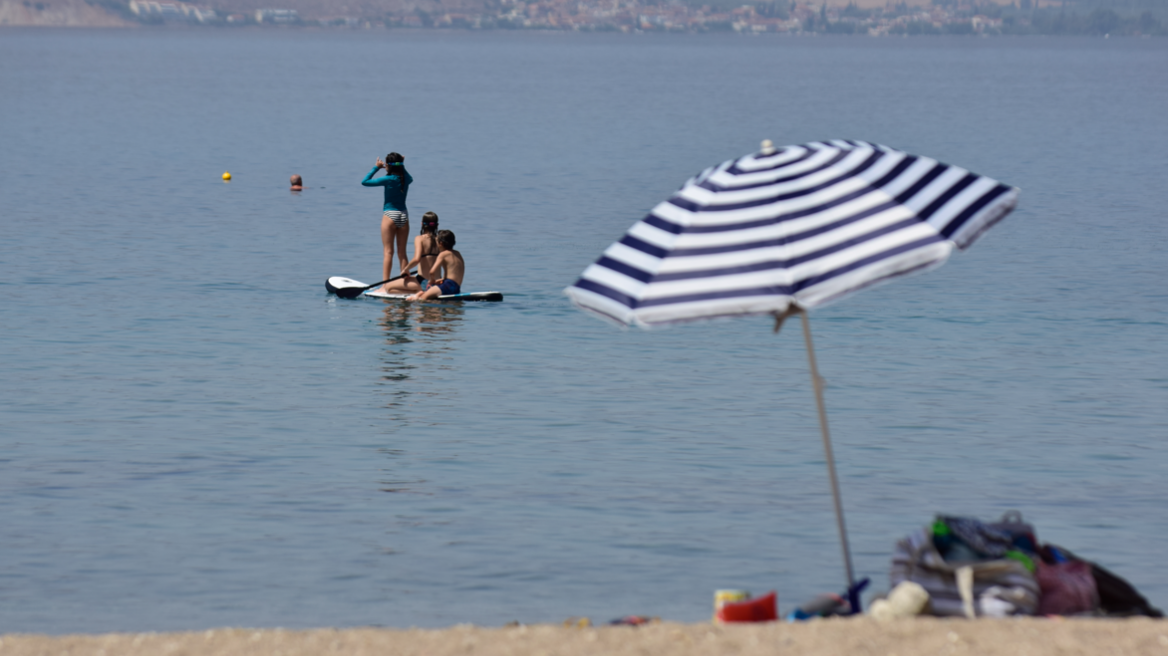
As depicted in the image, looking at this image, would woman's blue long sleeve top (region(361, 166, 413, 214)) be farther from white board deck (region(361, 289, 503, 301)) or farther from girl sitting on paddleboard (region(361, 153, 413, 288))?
white board deck (region(361, 289, 503, 301))

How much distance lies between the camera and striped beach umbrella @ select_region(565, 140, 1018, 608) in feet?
22.3

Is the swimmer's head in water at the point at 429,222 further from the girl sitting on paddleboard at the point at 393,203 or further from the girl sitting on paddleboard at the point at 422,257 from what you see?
the girl sitting on paddleboard at the point at 393,203

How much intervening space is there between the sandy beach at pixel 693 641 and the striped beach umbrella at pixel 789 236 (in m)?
1.58

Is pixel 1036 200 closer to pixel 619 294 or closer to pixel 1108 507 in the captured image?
pixel 1108 507

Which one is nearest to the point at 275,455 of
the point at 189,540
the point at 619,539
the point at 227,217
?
→ the point at 189,540

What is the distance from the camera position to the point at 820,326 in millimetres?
19469

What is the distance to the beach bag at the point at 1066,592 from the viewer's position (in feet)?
23.9

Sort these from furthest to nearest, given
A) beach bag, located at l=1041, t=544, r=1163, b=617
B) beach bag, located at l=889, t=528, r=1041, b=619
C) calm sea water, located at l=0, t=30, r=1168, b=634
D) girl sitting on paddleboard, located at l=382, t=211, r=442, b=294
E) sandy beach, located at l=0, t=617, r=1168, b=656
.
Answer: girl sitting on paddleboard, located at l=382, t=211, r=442, b=294, calm sea water, located at l=0, t=30, r=1168, b=634, beach bag, located at l=1041, t=544, r=1163, b=617, beach bag, located at l=889, t=528, r=1041, b=619, sandy beach, located at l=0, t=617, r=1168, b=656

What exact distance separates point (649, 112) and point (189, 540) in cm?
7137

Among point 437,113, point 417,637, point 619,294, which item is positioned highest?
point 619,294

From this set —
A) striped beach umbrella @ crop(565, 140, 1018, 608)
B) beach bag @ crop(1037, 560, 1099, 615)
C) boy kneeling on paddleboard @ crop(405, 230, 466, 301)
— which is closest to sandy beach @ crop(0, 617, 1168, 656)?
beach bag @ crop(1037, 560, 1099, 615)

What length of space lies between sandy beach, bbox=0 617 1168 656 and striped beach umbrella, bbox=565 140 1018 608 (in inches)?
62.3

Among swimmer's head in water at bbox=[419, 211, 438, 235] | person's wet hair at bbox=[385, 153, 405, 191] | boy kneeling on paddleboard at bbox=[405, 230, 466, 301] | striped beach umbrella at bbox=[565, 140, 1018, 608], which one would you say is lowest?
boy kneeling on paddleboard at bbox=[405, 230, 466, 301]

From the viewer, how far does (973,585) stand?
7.16 m
